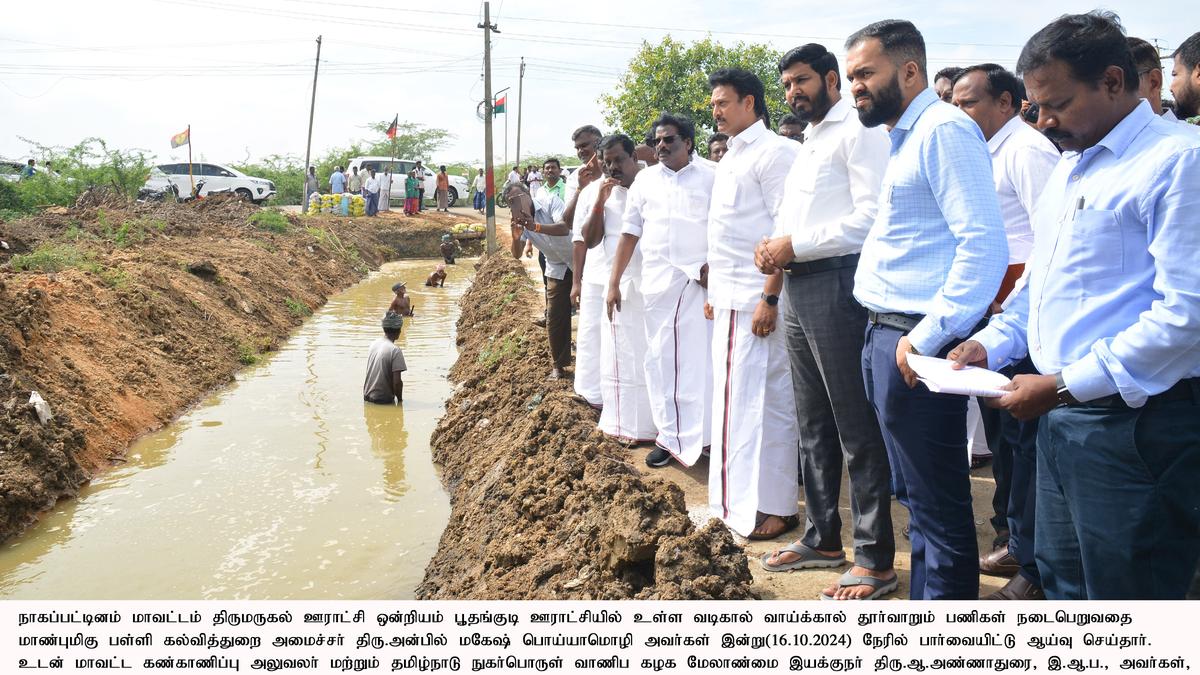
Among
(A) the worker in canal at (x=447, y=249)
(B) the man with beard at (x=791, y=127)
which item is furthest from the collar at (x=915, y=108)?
(A) the worker in canal at (x=447, y=249)

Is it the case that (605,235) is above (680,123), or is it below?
below

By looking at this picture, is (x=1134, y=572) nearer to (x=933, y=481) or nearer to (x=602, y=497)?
(x=933, y=481)

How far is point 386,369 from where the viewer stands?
8.80m

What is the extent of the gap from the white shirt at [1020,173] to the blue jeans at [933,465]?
49.7 inches

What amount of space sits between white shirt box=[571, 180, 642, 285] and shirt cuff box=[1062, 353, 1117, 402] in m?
3.72

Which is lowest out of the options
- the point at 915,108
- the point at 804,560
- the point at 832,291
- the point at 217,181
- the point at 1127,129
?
the point at 804,560

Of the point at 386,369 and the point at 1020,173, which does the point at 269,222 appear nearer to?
the point at 386,369

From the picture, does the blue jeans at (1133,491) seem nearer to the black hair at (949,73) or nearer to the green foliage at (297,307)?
the black hair at (949,73)

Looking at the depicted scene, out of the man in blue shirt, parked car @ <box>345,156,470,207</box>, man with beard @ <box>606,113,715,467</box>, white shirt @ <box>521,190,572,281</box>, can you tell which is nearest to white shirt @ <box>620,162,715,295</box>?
man with beard @ <box>606,113,715,467</box>

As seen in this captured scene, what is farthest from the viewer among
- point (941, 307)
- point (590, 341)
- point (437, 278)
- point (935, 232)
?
point (437, 278)

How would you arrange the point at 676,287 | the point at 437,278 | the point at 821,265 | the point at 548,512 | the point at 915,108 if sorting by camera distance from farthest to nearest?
the point at 437,278
the point at 676,287
the point at 548,512
the point at 821,265
the point at 915,108

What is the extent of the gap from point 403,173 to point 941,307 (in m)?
30.8

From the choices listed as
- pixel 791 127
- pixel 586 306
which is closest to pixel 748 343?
pixel 586 306

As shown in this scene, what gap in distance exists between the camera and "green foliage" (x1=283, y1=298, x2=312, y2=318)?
47.9 ft
